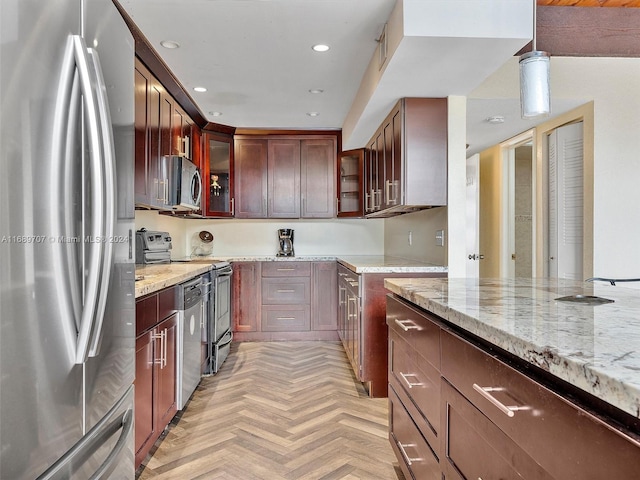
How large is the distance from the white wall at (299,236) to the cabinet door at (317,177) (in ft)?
1.30

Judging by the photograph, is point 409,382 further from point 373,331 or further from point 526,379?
point 373,331

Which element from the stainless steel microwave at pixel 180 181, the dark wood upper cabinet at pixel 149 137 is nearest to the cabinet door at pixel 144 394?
the dark wood upper cabinet at pixel 149 137

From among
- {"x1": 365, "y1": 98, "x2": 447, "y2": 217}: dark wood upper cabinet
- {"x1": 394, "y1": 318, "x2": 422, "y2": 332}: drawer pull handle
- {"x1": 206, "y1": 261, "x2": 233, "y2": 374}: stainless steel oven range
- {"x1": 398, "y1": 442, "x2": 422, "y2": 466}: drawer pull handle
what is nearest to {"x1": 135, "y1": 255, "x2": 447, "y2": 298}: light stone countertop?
{"x1": 206, "y1": 261, "x2": 233, "y2": 374}: stainless steel oven range

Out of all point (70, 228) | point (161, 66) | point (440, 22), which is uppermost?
point (161, 66)

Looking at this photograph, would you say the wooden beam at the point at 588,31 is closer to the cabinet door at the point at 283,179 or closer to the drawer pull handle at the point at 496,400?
the drawer pull handle at the point at 496,400

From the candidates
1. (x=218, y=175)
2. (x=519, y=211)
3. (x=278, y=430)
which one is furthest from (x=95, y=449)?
(x=519, y=211)

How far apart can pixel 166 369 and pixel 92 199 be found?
1462mm

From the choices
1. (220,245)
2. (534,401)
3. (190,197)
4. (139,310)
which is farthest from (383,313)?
(220,245)

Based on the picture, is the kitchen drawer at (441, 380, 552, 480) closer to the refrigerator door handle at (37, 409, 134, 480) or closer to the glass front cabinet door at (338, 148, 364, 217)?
the refrigerator door handle at (37, 409, 134, 480)

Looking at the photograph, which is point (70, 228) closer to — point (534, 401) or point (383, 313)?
point (534, 401)

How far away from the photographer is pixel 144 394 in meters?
1.92

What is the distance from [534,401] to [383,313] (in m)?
2.16

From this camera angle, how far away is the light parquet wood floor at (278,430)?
200 cm

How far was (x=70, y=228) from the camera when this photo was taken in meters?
0.98
